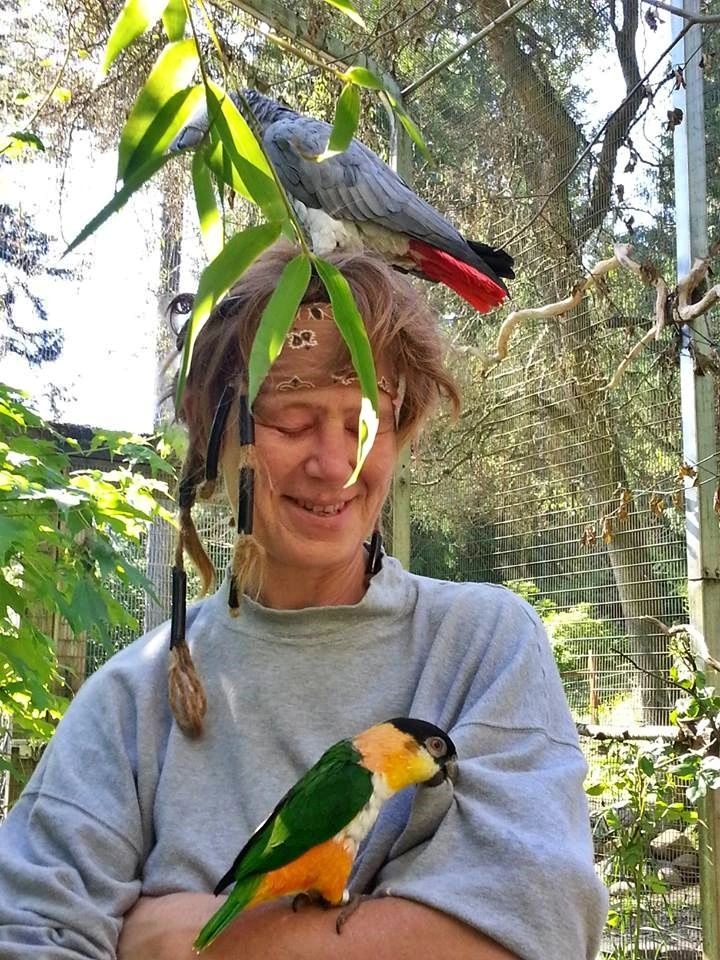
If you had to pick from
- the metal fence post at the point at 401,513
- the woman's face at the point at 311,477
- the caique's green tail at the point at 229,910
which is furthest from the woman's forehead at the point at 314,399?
the metal fence post at the point at 401,513

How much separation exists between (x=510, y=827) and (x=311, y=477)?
354 millimetres

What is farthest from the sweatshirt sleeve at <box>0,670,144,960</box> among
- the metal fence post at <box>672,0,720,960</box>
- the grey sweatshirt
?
the metal fence post at <box>672,0,720,960</box>

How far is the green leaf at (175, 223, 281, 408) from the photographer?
353mm

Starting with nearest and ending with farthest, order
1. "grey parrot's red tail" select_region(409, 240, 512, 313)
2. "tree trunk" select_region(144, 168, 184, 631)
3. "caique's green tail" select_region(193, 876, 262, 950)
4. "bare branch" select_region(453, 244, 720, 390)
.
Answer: "caique's green tail" select_region(193, 876, 262, 950)
"grey parrot's red tail" select_region(409, 240, 512, 313)
"bare branch" select_region(453, 244, 720, 390)
"tree trunk" select_region(144, 168, 184, 631)

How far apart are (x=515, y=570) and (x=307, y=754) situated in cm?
201

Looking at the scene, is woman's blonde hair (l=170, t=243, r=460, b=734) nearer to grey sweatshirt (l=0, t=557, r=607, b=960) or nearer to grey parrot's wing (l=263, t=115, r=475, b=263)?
grey sweatshirt (l=0, t=557, r=607, b=960)

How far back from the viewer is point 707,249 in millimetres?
2283

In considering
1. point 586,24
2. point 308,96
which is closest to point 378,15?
point 308,96

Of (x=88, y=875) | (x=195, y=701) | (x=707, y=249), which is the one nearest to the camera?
(x=88, y=875)

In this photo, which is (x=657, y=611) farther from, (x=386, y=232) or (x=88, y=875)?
(x=88, y=875)

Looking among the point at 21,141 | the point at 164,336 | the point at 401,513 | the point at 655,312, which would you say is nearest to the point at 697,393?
the point at 655,312

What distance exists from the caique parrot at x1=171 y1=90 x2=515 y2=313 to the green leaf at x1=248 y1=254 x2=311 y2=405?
167 cm

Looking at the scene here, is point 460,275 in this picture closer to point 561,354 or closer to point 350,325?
point 561,354

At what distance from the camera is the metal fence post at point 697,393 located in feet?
7.12
